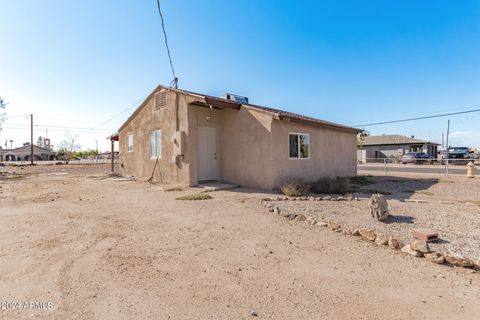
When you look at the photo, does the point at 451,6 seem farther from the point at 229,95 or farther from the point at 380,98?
the point at 380,98

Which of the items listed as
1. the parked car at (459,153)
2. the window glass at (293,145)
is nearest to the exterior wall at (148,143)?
the window glass at (293,145)

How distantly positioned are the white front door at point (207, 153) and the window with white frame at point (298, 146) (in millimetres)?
3576

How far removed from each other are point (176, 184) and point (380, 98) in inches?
1135

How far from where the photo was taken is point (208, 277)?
10.5 ft

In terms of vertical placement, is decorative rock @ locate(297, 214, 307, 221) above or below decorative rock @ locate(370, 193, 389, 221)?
below

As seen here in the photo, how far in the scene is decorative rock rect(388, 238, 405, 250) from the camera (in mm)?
4109

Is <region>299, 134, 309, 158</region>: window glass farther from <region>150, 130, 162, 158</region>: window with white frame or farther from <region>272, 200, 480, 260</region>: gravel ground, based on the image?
<region>150, 130, 162, 158</region>: window with white frame

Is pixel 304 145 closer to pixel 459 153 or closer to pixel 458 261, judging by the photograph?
pixel 458 261

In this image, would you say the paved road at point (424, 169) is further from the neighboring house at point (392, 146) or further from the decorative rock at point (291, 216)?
the decorative rock at point (291, 216)

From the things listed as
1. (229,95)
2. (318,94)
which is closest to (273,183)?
(229,95)

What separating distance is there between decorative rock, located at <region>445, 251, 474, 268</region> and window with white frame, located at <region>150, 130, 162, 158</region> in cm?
1189

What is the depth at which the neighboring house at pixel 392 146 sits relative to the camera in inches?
1594

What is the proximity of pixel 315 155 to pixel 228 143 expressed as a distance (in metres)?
4.39

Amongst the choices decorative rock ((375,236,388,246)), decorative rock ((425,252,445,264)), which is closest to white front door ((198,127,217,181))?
decorative rock ((375,236,388,246))
